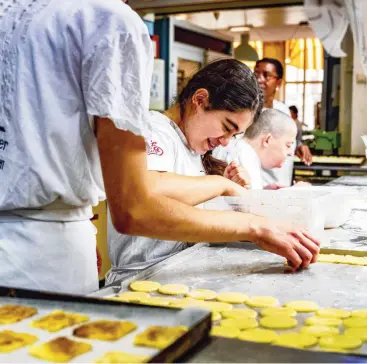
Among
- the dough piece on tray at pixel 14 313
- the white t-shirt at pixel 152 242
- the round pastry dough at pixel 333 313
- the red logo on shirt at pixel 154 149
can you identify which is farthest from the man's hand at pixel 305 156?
the dough piece on tray at pixel 14 313

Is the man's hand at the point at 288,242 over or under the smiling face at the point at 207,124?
under

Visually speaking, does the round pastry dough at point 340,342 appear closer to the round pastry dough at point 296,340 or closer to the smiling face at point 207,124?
the round pastry dough at point 296,340

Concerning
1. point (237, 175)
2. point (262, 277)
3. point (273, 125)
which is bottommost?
point (262, 277)

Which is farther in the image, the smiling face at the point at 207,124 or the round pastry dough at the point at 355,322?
the smiling face at the point at 207,124

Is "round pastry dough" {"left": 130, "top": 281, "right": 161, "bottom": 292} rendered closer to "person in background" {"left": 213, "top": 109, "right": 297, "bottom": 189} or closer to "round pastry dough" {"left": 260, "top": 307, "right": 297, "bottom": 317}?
"round pastry dough" {"left": 260, "top": 307, "right": 297, "bottom": 317}

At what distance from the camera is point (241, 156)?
3172 mm

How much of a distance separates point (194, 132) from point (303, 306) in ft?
3.53

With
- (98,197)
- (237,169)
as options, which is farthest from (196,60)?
(98,197)

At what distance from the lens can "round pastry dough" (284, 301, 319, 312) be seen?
1300 millimetres

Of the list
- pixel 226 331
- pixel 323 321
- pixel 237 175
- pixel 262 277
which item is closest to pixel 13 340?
pixel 226 331

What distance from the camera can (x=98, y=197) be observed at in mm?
1481

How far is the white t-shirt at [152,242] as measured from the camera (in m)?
2.05

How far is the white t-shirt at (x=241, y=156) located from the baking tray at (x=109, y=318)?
224cm

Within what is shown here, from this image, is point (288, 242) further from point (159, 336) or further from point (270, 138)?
point (270, 138)
